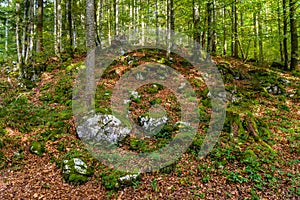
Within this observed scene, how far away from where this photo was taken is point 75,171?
5.69 meters

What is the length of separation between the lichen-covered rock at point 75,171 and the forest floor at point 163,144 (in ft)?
0.30

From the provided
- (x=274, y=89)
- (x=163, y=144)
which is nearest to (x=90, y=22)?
(x=163, y=144)

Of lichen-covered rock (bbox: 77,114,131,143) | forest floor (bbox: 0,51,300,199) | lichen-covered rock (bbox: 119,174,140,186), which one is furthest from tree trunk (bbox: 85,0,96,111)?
lichen-covered rock (bbox: 119,174,140,186)

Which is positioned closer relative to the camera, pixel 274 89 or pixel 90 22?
pixel 90 22

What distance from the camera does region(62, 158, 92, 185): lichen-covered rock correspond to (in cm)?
552

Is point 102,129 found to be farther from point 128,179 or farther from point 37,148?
→ point 128,179

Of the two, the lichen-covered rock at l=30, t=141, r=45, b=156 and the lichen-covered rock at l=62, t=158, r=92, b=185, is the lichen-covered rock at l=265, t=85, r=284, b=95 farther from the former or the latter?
the lichen-covered rock at l=30, t=141, r=45, b=156

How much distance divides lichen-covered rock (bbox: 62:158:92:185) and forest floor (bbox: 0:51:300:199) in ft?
0.30

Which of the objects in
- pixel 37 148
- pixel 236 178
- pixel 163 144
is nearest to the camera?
pixel 236 178

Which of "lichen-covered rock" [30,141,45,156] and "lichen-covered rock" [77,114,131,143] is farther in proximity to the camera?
"lichen-covered rock" [77,114,131,143]

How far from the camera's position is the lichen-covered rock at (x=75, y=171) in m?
5.52

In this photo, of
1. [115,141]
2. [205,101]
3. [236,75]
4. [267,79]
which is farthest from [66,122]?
[267,79]

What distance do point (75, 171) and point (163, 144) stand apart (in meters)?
2.94

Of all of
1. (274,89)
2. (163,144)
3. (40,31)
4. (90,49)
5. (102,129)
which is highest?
(40,31)
